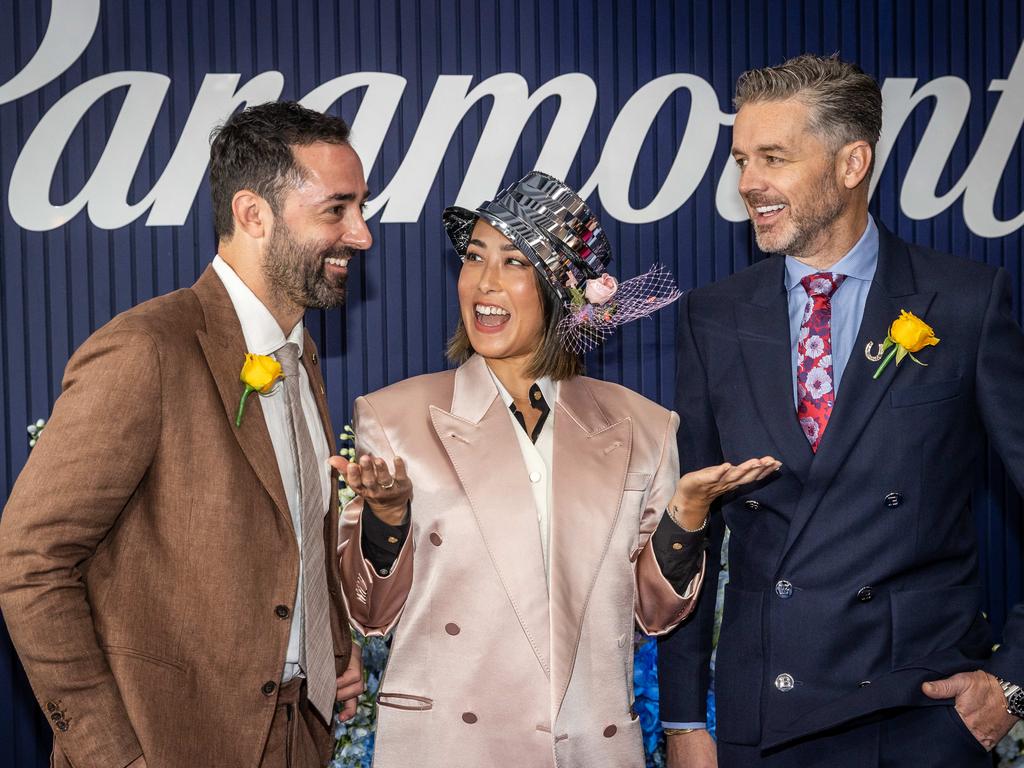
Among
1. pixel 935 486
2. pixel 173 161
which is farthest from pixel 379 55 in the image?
pixel 935 486

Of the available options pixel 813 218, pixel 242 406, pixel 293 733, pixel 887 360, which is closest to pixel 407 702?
pixel 293 733

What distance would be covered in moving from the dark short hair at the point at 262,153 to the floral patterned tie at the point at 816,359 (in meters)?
1.13

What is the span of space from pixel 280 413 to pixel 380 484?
1.09 ft

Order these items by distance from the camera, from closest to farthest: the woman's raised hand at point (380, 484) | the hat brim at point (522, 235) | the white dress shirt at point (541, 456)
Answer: the woman's raised hand at point (380, 484), the white dress shirt at point (541, 456), the hat brim at point (522, 235)

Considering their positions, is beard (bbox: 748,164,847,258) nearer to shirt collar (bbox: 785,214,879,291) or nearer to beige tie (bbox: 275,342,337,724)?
shirt collar (bbox: 785,214,879,291)

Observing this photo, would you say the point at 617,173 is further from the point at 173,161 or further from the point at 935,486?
the point at 935,486

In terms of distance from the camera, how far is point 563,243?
270 centimetres

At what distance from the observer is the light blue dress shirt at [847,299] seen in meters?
2.48

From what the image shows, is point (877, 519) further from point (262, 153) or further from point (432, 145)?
point (432, 145)

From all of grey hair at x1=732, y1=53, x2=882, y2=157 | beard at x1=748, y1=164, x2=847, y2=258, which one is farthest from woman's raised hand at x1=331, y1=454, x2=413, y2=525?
grey hair at x1=732, y1=53, x2=882, y2=157

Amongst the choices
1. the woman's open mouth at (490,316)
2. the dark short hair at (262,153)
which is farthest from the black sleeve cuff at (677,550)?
the dark short hair at (262,153)

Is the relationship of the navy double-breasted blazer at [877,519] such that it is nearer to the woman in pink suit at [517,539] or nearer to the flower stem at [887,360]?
the flower stem at [887,360]

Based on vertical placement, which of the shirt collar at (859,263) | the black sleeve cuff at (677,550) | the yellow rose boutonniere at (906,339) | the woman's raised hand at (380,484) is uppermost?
the shirt collar at (859,263)

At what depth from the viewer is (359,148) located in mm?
4156
